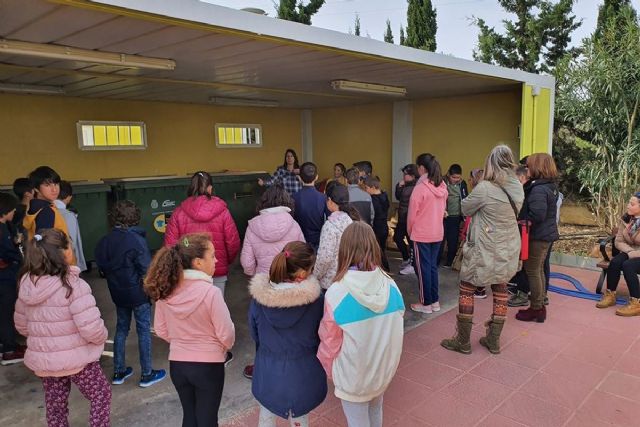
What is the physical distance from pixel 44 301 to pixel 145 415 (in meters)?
1.19

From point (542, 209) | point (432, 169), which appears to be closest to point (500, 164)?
point (542, 209)

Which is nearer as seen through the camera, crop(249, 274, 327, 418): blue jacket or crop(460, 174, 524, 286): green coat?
crop(249, 274, 327, 418): blue jacket

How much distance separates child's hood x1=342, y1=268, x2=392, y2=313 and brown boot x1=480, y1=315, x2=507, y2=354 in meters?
2.16

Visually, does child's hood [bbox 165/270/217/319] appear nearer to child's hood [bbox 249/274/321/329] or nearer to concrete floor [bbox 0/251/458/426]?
child's hood [bbox 249/274/321/329]

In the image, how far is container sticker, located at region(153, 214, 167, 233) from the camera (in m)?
7.49

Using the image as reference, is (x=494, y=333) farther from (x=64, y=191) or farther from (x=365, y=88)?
(x=64, y=191)

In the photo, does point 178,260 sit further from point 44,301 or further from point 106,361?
point 106,361

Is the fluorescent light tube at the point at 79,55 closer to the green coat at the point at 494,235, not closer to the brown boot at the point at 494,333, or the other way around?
the green coat at the point at 494,235

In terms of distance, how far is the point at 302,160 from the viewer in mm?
11422

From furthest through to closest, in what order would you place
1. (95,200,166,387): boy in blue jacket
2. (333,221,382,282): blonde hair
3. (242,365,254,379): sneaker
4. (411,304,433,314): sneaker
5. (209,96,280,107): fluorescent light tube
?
(209,96,280,107): fluorescent light tube → (411,304,433,314): sneaker → (242,365,254,379): sneaker → (95,200,166,387): boy in blue jacket → (333,221,382,282): blonde hair

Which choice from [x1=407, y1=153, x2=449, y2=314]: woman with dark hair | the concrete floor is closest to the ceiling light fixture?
[x1=407, y1=153, x2=449, y2=314]: woman with dark hair

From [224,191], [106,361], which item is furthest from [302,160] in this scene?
[106,361]

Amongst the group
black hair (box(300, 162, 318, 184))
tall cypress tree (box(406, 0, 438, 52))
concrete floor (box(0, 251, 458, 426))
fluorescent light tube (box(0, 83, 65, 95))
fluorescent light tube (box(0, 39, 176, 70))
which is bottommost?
concrete floor (box(0, 251, 458, 426))

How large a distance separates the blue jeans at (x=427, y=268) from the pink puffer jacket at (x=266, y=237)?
180 centimetres
